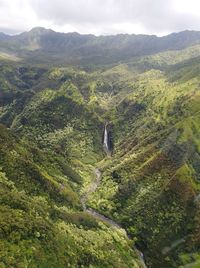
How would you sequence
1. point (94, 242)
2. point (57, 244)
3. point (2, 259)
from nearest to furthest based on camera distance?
1. point (2, 259)
2. point (57, 244)
3. point (94, 242)

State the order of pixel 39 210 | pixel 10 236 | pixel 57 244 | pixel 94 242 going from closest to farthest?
pixel 10 236, pixel 57 244, pixel 39 210, pixel 94 242

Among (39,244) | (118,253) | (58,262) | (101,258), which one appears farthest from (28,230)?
(118,253)

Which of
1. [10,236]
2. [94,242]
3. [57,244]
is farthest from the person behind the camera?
[94,242]

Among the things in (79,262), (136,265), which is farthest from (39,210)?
(136,265)

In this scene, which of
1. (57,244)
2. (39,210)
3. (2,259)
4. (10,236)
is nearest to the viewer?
(2,259)

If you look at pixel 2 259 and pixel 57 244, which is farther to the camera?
pixel 57 244

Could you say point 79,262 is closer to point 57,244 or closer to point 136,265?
point 57,244

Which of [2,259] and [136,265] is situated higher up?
[2,259]

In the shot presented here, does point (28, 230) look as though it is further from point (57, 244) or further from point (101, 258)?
point (101, 258)

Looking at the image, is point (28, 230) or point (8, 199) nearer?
point (28, 230)
